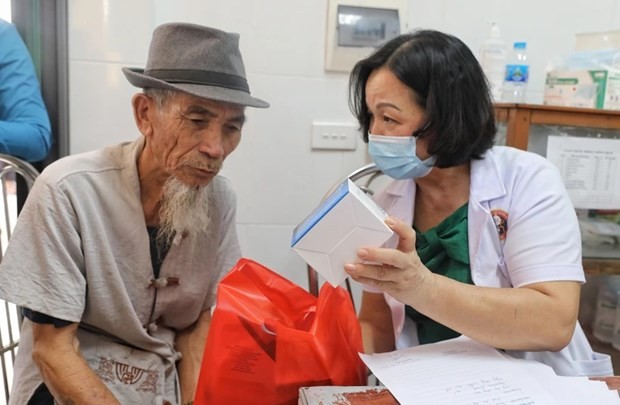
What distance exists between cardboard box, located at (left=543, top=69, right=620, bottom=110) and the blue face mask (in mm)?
832

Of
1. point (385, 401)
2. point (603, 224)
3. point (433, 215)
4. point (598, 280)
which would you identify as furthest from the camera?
point (598, 280)

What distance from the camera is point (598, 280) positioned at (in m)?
1.93

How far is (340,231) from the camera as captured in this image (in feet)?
2.64

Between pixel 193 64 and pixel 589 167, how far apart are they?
1.28m

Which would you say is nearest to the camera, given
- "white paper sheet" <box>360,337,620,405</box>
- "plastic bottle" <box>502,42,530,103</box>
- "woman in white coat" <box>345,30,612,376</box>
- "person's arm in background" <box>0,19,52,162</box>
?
"white paper sheet" <box>360,337,620,405</box>

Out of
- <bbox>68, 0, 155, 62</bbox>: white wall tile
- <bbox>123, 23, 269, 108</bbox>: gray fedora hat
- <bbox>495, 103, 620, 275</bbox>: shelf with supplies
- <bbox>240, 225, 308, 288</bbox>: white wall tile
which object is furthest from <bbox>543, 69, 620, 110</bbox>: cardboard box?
<bbox>68, 0, 155, 62</bbox>: white wall tile

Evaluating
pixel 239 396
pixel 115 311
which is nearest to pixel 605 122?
pixel 239 396

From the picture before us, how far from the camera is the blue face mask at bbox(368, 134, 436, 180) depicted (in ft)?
3.76

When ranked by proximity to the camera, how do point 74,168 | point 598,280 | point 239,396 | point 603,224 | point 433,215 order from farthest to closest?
point 598,280, point 603,224, point 433,215, point 74,168, point 239,396

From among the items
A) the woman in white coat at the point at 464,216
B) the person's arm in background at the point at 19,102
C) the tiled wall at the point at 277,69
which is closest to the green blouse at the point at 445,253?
the woman in white coat at the point at 464,216

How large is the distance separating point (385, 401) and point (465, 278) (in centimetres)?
43

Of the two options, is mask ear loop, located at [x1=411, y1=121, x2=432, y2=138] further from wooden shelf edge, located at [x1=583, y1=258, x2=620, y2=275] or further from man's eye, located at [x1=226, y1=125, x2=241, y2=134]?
wooden shelf edge, located at [x1=583, y1=258, x2=620, y2=275]

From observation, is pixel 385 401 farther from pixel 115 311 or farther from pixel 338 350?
pixel 115 311

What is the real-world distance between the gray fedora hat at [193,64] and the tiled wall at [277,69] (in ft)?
1.82
